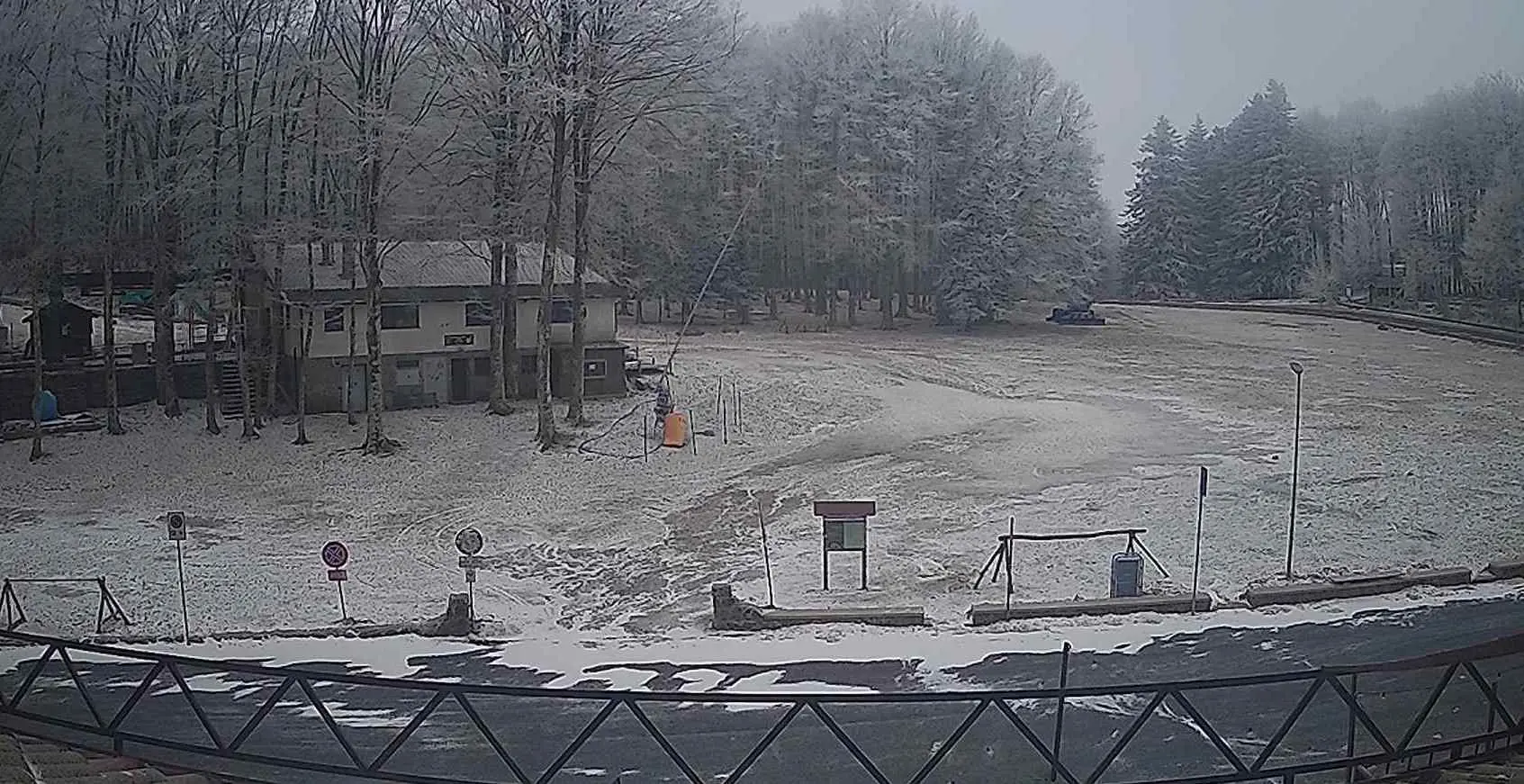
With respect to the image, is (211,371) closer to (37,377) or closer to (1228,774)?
(37,377)

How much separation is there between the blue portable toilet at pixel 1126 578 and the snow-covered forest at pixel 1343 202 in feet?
16.2

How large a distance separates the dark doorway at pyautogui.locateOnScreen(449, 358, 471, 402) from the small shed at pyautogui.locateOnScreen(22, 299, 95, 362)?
2845 mm

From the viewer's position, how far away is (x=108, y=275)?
10938 mm

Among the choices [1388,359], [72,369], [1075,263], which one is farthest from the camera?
[1075,263]

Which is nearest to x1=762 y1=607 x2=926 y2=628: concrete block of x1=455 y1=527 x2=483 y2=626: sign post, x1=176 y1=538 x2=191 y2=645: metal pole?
x1=455 y1=527 x2=483 y2=626: sign post

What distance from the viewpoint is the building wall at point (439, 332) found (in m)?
11.7

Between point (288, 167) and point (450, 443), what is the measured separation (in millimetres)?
2561

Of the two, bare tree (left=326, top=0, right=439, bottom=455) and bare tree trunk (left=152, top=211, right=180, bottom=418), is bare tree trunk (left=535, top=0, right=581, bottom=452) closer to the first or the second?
bare tree (left=326, top=0, right=439, bottom=455)

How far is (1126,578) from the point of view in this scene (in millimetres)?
6355

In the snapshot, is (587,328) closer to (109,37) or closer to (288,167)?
(288,167)

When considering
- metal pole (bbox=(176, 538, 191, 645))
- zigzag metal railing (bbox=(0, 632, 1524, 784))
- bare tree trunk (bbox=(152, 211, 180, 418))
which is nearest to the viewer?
zigzag metal railing (bbox=(0, 632, 1524, 784))

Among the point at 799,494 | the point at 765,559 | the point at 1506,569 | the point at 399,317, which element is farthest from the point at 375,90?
the point at 1506,569

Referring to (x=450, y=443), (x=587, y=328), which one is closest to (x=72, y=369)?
(x=450, y=443)

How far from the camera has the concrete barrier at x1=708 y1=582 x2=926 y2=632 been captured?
19.4 feet
